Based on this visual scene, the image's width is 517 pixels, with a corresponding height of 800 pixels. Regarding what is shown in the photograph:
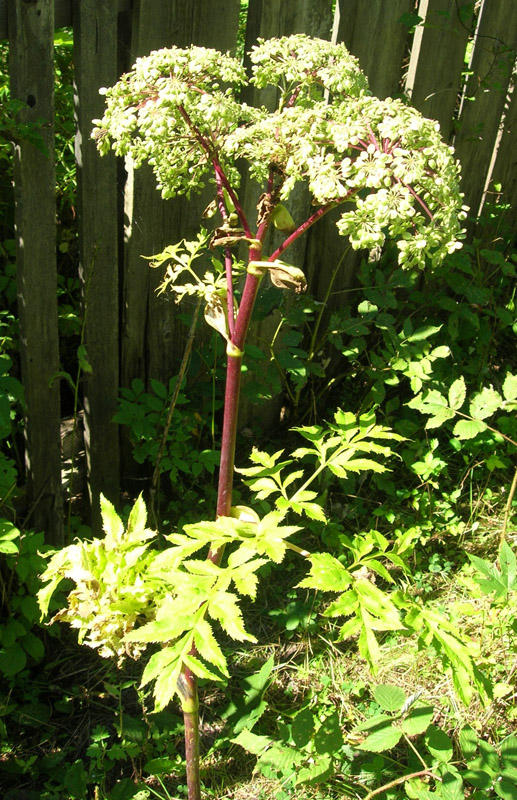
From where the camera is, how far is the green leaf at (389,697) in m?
2.04

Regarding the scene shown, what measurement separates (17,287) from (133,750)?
1546 millimetres

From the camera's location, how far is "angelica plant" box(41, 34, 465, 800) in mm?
1433

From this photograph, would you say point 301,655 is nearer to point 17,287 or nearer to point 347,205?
point 17,287

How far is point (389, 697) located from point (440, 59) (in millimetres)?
3051

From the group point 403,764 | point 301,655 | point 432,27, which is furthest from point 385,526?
point 432,27

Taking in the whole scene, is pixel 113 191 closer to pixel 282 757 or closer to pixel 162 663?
pixel 162 663

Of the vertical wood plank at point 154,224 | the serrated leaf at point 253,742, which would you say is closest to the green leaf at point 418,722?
the serrated leaf at point 253,742

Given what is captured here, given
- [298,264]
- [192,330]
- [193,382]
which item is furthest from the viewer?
[298,264]

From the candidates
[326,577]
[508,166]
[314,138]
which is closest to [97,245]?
[314,138]

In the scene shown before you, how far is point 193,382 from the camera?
3.06 metres

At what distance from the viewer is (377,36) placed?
3.22 m

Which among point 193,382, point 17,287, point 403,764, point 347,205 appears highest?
point 347,205

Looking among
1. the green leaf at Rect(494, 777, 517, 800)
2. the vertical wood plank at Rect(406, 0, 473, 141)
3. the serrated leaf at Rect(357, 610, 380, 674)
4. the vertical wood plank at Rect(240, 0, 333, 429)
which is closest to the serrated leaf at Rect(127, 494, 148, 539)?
the serrated leaf at Rect(357, 610, 380, 674)

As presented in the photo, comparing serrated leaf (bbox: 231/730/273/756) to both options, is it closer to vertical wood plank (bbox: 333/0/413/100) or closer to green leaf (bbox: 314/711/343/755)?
green leaf (bbox: 314/711/343/755)
